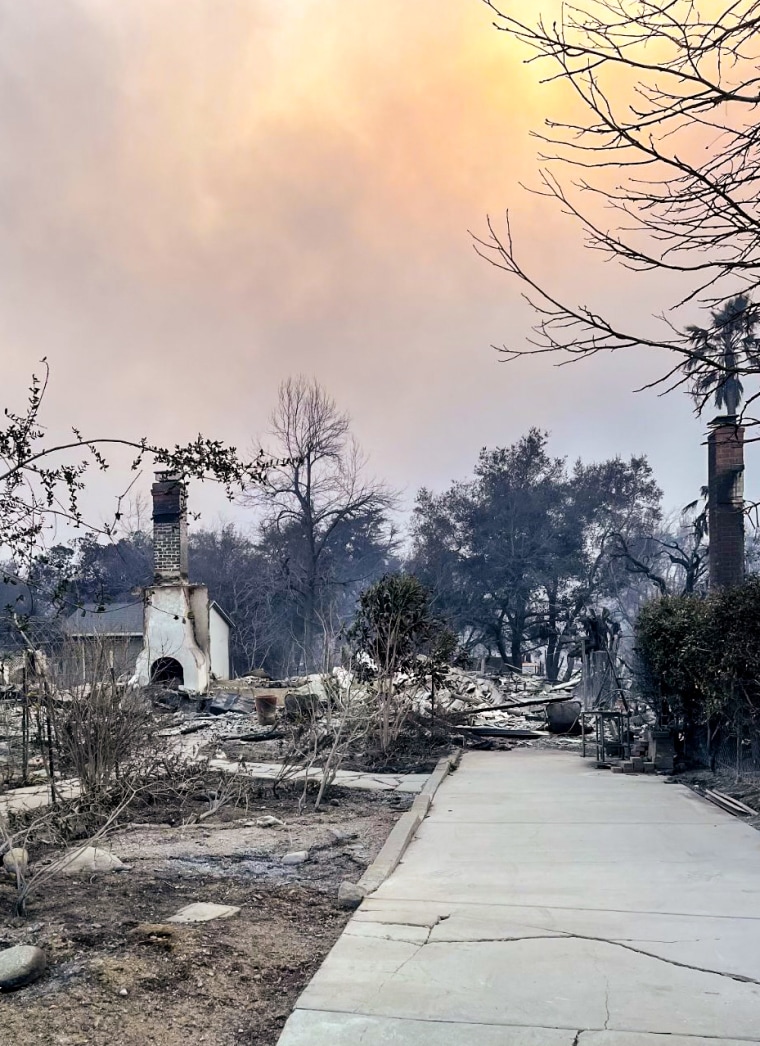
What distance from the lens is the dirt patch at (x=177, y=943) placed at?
3.64 m

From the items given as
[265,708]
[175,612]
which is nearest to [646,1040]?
[265,708]

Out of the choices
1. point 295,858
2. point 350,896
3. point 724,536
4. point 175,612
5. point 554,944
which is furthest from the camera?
point 175,612

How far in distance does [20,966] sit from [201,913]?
56.5 inches

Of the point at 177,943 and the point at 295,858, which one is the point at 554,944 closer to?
the point at 177,943

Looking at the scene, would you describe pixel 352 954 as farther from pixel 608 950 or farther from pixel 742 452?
pixel 742 452

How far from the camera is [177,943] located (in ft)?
14.7

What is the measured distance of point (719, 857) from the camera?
686 cm

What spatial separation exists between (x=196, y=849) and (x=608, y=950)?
387cm

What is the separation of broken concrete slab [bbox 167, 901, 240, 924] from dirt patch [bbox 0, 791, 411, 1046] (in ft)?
0.27

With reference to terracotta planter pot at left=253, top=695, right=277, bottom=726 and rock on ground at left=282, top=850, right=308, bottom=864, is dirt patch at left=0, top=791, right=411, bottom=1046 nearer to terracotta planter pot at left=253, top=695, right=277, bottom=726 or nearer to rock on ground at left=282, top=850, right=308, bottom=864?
rock on ground at left=282, top=850, right=308, bottom=864

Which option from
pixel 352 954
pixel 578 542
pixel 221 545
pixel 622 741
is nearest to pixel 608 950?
pixel 352 954

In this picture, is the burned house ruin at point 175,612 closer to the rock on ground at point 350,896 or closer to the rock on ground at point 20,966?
the rock on ground at point 350,896

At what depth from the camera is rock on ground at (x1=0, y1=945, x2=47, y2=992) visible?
3.88 m

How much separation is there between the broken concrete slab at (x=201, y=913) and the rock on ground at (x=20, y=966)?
1.05 m
